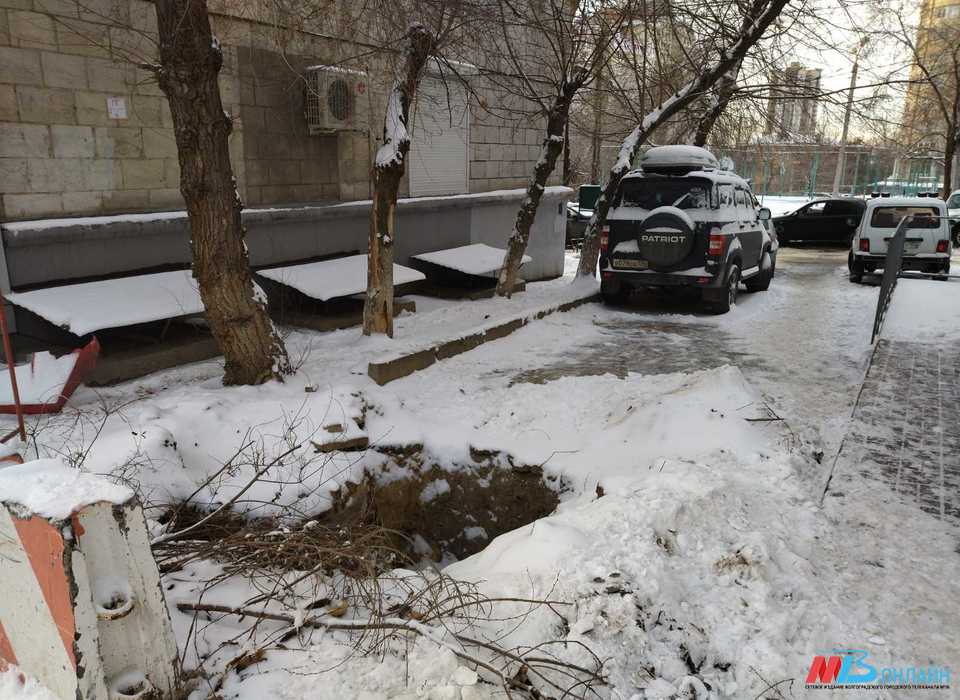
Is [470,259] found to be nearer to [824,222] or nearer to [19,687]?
[19,687]

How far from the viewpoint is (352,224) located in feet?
33.3

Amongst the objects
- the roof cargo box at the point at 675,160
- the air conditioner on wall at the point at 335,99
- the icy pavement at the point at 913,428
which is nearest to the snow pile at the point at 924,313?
the icy pavement at the point at 913,428

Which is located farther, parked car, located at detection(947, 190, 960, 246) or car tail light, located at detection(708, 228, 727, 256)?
parked car, located at detection(947, 190, 960, 246)

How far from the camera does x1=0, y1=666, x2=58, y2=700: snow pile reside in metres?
2.28

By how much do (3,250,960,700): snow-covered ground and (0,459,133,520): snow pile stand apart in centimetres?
81

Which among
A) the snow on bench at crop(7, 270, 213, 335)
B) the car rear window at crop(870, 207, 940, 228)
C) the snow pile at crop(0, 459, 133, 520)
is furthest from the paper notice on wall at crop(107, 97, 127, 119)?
the car rear window at crop(870, 207, 940, 228)

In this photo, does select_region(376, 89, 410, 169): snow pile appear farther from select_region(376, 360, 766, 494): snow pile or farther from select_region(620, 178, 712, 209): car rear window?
select_region(620, 178, 712, 209): car rear window

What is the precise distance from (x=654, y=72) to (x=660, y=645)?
35.3 ft

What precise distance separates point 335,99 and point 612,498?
6.98 metres

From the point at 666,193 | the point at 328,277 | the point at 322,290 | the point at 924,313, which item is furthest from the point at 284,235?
the point at 924,313

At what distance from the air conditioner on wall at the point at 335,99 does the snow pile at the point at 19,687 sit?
768 centimetres

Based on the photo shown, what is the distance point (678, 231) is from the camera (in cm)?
969

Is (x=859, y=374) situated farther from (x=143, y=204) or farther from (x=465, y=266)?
(x=143, y=204)

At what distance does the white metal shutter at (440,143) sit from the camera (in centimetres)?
1129
